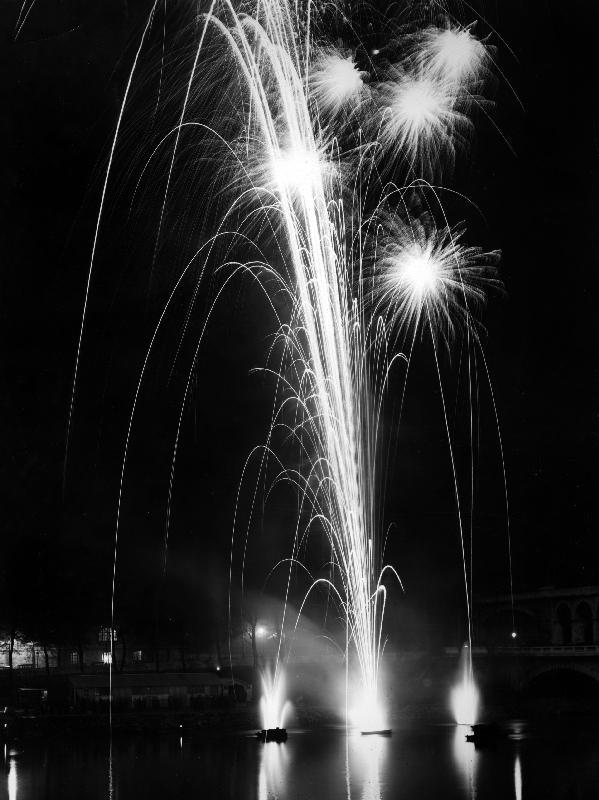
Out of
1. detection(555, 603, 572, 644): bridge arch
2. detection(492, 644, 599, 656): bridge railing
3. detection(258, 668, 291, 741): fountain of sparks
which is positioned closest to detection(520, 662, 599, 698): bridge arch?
detection(492, 644, 599, 656): bridge railing

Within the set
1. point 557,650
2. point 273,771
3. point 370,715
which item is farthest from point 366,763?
point 557,650

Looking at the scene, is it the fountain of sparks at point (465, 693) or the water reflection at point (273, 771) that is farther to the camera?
the fountain of sparks at point (465, 693)

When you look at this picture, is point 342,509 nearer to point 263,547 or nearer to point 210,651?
point 263,547

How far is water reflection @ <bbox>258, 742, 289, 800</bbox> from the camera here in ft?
143

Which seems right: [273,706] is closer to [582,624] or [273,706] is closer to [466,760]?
[466,760]

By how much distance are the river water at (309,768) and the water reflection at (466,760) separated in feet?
0.17

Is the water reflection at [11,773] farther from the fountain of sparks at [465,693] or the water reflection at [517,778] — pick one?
the fountain of sparks at [465,693]

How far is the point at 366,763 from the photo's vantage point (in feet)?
167

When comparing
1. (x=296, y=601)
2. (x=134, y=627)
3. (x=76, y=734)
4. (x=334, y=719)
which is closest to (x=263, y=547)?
(x=296, y=601)

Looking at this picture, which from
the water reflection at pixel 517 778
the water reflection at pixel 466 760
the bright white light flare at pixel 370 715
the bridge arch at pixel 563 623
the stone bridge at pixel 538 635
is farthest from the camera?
the bridge arch at pixel 563 623

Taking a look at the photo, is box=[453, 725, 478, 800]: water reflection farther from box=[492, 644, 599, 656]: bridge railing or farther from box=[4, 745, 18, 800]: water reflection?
box=[492, 644, 599, 656]: bridge railing

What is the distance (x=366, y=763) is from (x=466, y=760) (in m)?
5.17

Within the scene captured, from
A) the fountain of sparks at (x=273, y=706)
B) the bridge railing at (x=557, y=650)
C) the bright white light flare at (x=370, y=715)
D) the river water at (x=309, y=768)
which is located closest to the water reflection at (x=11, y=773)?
the river water at (x=309, y=768)

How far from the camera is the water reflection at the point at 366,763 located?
143 ft
